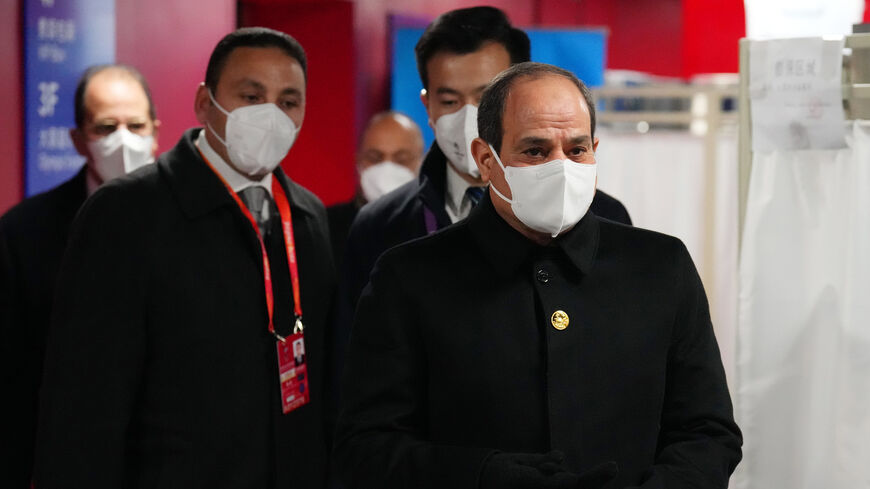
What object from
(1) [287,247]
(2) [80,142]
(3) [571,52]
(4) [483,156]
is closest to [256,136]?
(1) [287,247]

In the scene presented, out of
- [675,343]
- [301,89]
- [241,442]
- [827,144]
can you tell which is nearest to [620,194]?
[827,144]

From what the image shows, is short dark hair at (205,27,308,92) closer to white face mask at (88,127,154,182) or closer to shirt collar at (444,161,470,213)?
shirt collar at (444,161,470,213)

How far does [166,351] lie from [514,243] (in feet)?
3.38

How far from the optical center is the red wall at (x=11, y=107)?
469 cm

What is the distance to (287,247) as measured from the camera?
2.83 meters

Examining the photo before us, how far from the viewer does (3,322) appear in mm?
3109

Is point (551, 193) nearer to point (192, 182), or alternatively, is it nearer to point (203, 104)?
point (192, 182)

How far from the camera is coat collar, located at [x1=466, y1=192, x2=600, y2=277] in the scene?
196 centimetres

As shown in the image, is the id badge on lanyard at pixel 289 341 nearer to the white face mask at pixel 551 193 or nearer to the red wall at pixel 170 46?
the white face mask at pixel 551 193

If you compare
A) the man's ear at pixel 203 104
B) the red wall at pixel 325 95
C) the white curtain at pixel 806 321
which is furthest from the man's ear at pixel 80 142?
the red wall at pixel 325 95

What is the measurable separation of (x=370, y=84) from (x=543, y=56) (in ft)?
3.96

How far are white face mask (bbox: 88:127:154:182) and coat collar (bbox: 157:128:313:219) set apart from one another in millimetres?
827

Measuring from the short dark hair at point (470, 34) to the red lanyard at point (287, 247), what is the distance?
0.49 metres

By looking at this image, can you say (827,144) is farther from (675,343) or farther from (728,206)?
(728,206)
